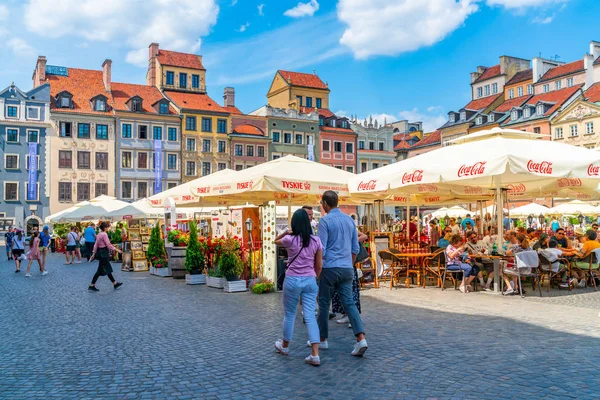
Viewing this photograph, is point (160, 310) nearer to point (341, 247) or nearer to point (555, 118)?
point (341, 247)

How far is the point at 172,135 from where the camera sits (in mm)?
57125

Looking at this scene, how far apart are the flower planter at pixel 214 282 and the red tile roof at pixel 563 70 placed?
54.3 m

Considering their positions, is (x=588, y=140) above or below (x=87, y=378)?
above

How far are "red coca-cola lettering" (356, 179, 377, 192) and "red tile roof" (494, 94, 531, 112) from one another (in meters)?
53.5

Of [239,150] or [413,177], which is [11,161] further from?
[413,177]

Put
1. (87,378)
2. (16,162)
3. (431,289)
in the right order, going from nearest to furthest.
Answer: (87,378)
(431,289)
(16,162)

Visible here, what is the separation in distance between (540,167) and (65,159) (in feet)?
162

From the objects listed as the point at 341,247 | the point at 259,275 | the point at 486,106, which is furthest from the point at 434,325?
the point at 486,106

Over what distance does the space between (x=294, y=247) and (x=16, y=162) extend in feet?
169

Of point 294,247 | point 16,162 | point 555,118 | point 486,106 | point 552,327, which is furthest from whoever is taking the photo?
point 486,106

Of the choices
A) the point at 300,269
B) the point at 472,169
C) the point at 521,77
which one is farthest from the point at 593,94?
the point at 300,269

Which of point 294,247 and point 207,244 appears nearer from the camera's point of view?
point 294,247

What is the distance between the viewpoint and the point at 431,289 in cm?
1341

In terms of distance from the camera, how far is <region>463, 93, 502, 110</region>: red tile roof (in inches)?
2648
